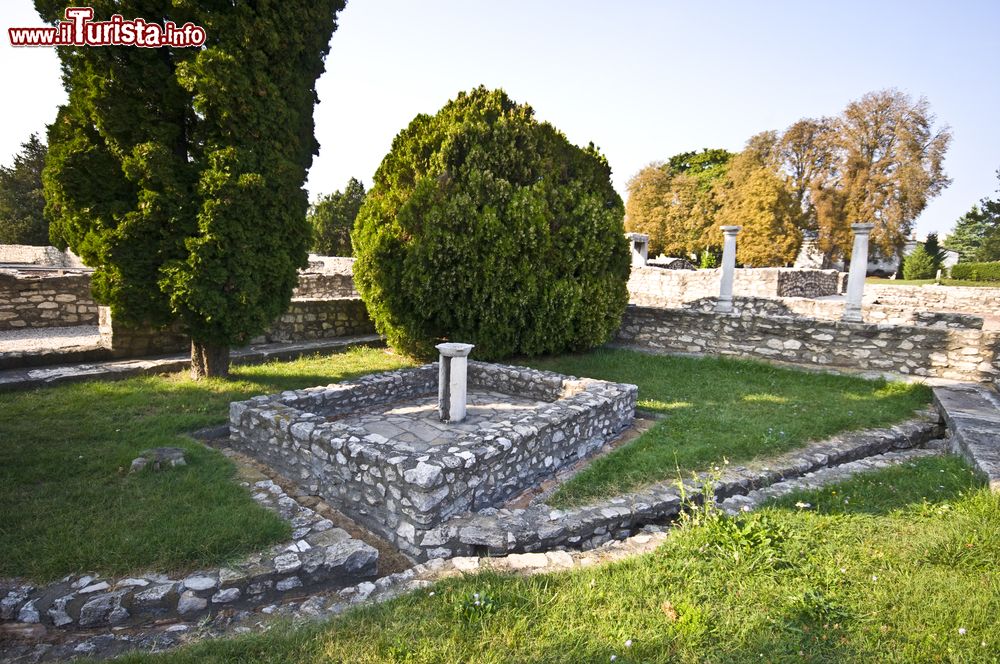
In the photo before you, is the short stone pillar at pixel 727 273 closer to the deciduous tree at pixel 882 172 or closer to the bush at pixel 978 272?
the deciduous tree at pixel 882 172

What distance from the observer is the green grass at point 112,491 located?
3412 millimetres

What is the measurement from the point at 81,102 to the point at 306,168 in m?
2.73

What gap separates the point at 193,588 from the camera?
311 cm

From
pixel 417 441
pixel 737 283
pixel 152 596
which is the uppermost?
pixel 737 283

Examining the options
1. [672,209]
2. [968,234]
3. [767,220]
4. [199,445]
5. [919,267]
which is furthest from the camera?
[968,234]

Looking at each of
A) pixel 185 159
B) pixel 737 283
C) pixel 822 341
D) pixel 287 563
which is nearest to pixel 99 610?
pixel 287 563

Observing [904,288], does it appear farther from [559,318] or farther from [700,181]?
[700,181]

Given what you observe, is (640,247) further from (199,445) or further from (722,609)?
(722,609)

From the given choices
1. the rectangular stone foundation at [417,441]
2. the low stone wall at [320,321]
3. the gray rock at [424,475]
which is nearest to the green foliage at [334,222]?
the low stone wall at [320,321]

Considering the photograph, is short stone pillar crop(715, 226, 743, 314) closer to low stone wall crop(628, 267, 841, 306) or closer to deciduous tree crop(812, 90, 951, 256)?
low stone wall crop(628, 267, 841, 306)

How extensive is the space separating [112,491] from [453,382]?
11.3 feet

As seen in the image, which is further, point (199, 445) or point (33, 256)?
point (33, 256)

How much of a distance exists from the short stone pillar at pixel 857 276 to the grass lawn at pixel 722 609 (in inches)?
345

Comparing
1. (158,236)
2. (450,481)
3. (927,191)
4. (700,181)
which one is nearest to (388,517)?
(450,481)
